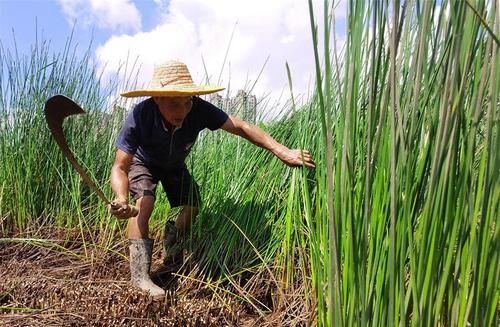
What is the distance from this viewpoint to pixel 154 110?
240cm

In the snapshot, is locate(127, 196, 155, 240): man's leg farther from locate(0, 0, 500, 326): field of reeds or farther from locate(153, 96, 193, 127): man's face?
locate(153, 96, 193, 127): man's face

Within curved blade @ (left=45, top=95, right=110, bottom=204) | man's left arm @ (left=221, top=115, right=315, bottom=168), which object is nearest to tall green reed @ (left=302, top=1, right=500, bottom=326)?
man's left arm @ (left=221, top=115, right=315, bottom=168)

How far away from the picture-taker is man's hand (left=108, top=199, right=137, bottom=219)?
201 centimetres

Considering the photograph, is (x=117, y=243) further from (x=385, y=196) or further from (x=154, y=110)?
(x=385, y=196)

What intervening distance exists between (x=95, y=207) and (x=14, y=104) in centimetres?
82

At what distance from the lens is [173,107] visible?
237cm

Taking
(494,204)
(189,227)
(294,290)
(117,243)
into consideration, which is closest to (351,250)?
(494,204)

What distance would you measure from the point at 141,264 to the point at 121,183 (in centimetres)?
37

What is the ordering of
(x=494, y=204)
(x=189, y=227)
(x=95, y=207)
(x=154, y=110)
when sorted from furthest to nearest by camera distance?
(x=95, y=207)
(x=189, y=227)
(x=154, y=110)
(x=494, y=204)

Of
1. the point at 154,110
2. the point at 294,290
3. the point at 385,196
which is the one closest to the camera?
the point at 385,196

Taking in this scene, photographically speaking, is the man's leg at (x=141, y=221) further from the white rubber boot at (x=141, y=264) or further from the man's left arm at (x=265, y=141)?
the man's left arm at (x=265, y=141)

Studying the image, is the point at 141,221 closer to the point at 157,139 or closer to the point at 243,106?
the point at 157,139

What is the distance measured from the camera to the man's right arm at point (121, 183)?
6.72 ft

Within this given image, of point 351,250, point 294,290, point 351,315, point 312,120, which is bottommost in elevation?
point 294,290
